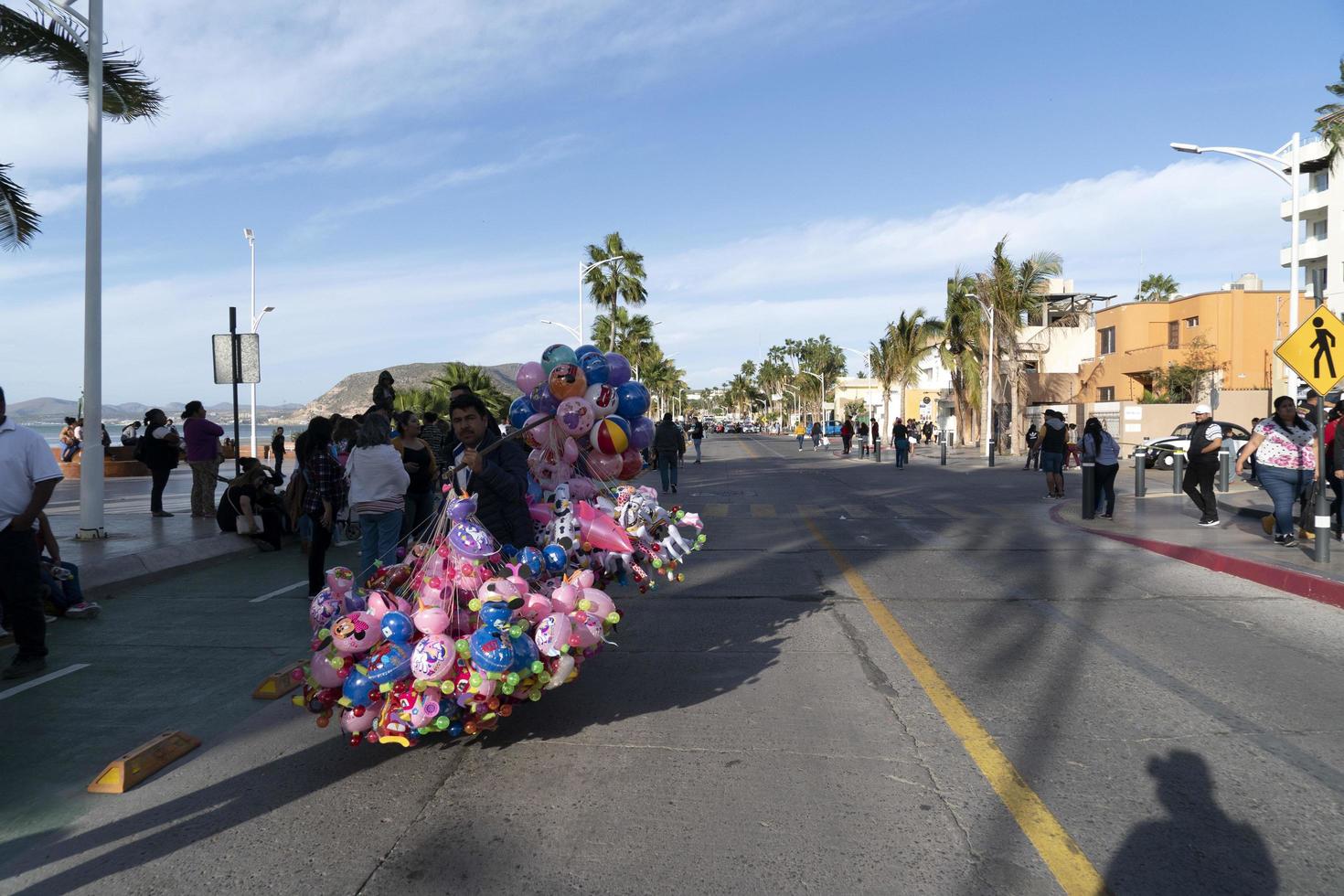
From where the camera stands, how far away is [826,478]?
28812mm

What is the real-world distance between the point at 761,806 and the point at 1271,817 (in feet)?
6.93

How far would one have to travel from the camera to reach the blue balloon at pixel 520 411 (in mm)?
6797

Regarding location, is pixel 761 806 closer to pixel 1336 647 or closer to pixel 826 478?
pixel 1336 647

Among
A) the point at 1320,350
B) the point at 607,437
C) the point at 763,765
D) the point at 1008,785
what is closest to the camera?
the point at 1008,785

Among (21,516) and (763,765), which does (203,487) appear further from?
(763,765)

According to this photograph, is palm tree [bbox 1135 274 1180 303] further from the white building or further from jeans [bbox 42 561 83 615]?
jeans [bbox 42 561 83 615]

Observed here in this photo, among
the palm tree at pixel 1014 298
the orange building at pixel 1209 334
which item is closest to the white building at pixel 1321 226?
the orange building at pixel 1209 334

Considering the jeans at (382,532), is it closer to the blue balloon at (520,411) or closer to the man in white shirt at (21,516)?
the blue balloon at (520,411)

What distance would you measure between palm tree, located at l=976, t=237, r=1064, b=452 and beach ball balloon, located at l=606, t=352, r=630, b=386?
3935 centimetres

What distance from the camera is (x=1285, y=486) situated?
11.8 m

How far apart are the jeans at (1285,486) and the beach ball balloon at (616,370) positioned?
891 centimetres

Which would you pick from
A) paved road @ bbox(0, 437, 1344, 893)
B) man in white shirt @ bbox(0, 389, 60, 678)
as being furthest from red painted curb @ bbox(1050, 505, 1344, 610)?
man in white shirt @ bbox(0, 389, 60, 678)

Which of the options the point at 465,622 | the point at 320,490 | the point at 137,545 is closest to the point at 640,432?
the point at 465,622

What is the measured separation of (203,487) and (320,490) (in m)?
7.39
